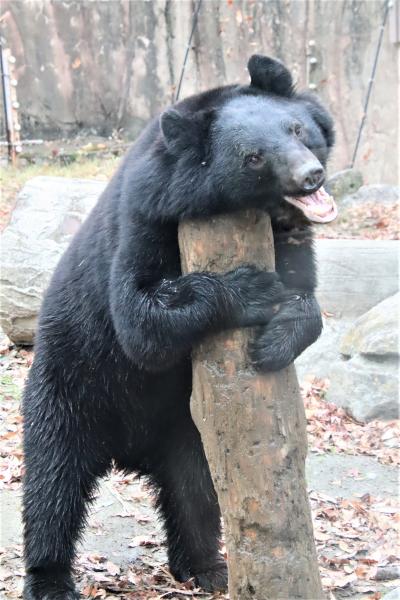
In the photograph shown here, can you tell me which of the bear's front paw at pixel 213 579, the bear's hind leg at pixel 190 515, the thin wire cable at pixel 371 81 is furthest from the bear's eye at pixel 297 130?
the thin wire cable at pixel 371 81

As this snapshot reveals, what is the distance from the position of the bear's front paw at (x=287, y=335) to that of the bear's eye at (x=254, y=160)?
0.50m

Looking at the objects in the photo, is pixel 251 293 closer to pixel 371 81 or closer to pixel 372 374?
pixel 372 374

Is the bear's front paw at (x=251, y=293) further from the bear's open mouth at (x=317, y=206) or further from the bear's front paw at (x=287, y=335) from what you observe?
the bear's open mouth at (x=317, y=206)

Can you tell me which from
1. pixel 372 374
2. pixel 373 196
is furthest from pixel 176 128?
pixel 373 196

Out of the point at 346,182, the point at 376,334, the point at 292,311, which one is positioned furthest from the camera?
the point at 346,182

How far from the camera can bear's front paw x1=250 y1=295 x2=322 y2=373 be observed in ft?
9.89

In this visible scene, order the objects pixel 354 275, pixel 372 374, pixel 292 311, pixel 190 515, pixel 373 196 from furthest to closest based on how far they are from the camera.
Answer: pixel 373 196 → pixel 354 275 → pixel 372 374 → pixel 190 515 → pixel 292 311

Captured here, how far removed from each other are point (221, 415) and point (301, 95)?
1410mm

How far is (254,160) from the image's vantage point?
3.17m

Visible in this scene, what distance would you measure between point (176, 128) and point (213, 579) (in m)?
2.29

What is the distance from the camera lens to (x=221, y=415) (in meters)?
3.04

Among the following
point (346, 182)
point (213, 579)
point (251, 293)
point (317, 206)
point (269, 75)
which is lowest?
point (346, 182)

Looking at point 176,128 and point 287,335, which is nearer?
point 287,335

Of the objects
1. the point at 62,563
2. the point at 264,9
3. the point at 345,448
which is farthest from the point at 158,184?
the point at 264,9
